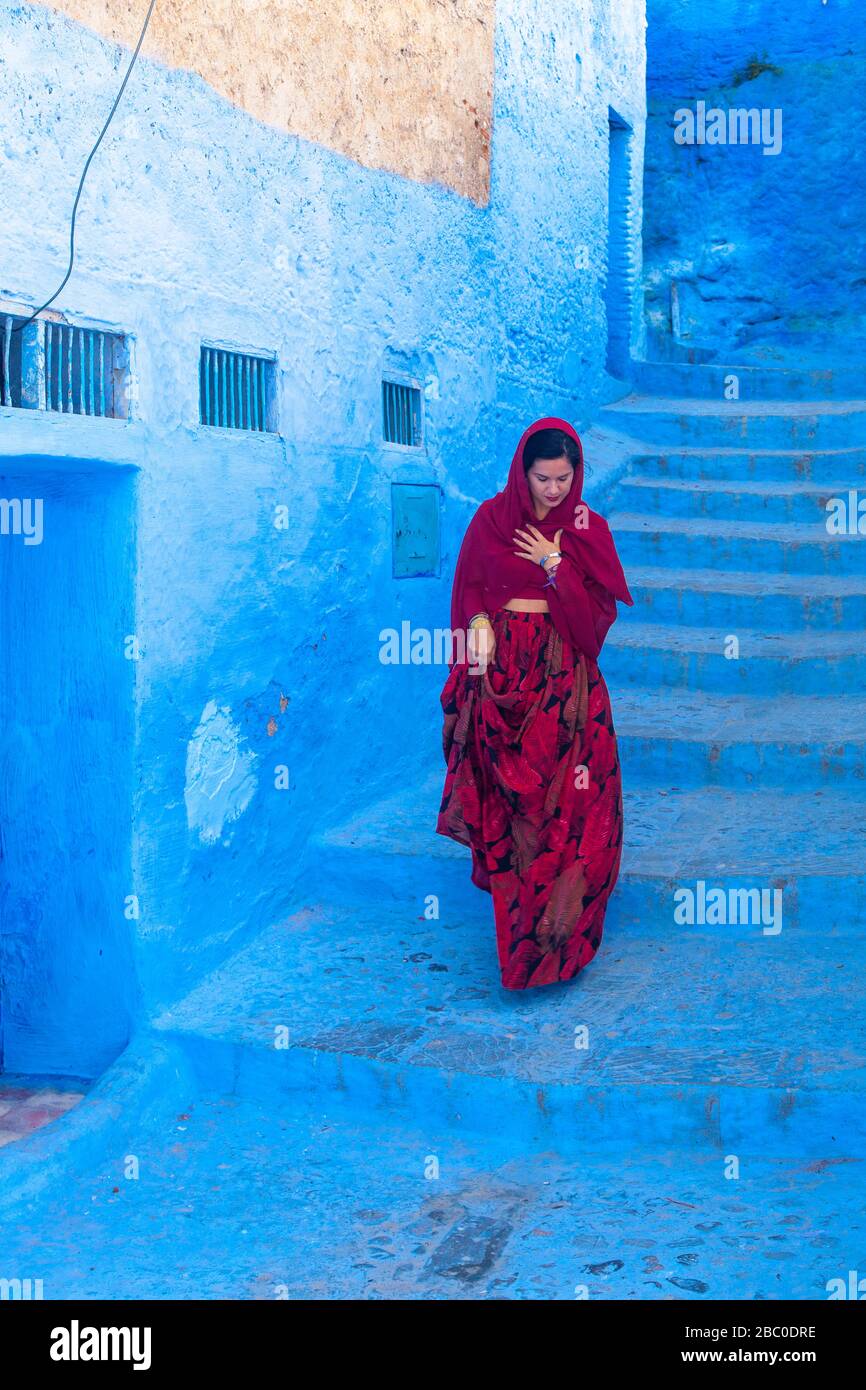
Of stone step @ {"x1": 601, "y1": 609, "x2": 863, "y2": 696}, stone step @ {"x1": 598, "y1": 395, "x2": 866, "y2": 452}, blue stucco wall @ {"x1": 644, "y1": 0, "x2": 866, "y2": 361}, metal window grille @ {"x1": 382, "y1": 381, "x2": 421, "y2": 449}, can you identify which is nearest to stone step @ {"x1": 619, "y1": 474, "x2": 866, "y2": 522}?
stone step @ {"x1": 598, "y1": 395, "x2": 866, "y2": 452}

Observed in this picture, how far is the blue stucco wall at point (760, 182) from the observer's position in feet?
37.3

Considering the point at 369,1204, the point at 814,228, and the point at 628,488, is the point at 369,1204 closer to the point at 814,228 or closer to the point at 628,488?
the point at 628,488

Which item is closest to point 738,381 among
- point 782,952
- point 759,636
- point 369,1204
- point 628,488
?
point 628,488

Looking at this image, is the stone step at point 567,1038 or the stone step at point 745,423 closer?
the stone step at point 567,1038

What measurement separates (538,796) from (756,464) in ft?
14.1

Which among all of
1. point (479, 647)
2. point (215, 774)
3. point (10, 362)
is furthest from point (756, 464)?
point (10, 362)

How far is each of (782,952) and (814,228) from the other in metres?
8.77

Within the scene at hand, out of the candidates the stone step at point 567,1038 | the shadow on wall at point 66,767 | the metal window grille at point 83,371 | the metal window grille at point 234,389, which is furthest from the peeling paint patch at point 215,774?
the metal window grille at point 83,371

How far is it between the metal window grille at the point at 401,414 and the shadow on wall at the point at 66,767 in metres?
1.72


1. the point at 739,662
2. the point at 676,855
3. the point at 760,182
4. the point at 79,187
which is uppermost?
the point at 760,182

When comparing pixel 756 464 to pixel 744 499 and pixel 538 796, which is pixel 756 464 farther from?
pixel 538 796

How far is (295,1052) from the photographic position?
3988 mm

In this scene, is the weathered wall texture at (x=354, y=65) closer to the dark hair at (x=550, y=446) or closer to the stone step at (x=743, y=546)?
the dark hair at (x=550, y=446)

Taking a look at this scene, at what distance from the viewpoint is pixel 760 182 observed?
11680 millimetres
